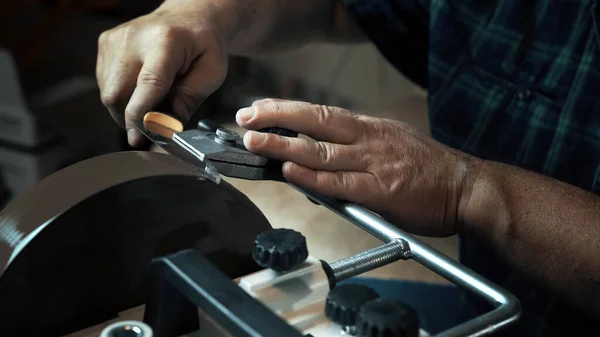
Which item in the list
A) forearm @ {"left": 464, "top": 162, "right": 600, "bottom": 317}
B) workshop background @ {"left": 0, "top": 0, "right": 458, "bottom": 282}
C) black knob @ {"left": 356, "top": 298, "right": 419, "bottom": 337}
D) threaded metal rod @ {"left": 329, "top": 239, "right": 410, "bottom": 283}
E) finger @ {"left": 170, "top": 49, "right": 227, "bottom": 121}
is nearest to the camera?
black knob @ {"left": 356, "top": 298, "right": 419, "bottom": 337}

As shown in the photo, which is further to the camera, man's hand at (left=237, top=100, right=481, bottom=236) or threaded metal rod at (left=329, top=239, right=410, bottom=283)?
man's hand at (left=237, top=100, right=481, bottom=236)

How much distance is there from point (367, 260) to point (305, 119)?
0.75 ft

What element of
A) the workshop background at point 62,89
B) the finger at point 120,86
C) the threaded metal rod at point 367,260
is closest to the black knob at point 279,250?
the threaded metal rod at point 367,260

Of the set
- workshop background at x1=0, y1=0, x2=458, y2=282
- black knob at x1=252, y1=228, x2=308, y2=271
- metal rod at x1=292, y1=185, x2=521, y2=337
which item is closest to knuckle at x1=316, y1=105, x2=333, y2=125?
metal rod at x1=292, y1=185, x2=521, y2=337

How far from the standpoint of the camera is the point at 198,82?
95 cm

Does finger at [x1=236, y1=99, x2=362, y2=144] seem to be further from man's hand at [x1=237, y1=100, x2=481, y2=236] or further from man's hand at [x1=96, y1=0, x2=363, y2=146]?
man's hand at [x1=96, y1=0, x2=363, y2=146]

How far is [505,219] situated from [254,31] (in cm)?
56

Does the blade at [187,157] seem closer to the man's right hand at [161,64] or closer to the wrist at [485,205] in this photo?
the man's right hand at [161,64]

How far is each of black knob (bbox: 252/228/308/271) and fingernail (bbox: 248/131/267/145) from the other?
0.16 m

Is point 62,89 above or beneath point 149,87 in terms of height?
beneath

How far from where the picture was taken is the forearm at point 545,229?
816 millimetres

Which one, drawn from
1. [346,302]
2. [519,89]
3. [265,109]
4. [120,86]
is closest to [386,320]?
[346,302]

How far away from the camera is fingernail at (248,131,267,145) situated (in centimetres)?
69

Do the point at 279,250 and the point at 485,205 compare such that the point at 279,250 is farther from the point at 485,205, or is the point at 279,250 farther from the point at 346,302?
the point at 485,205
